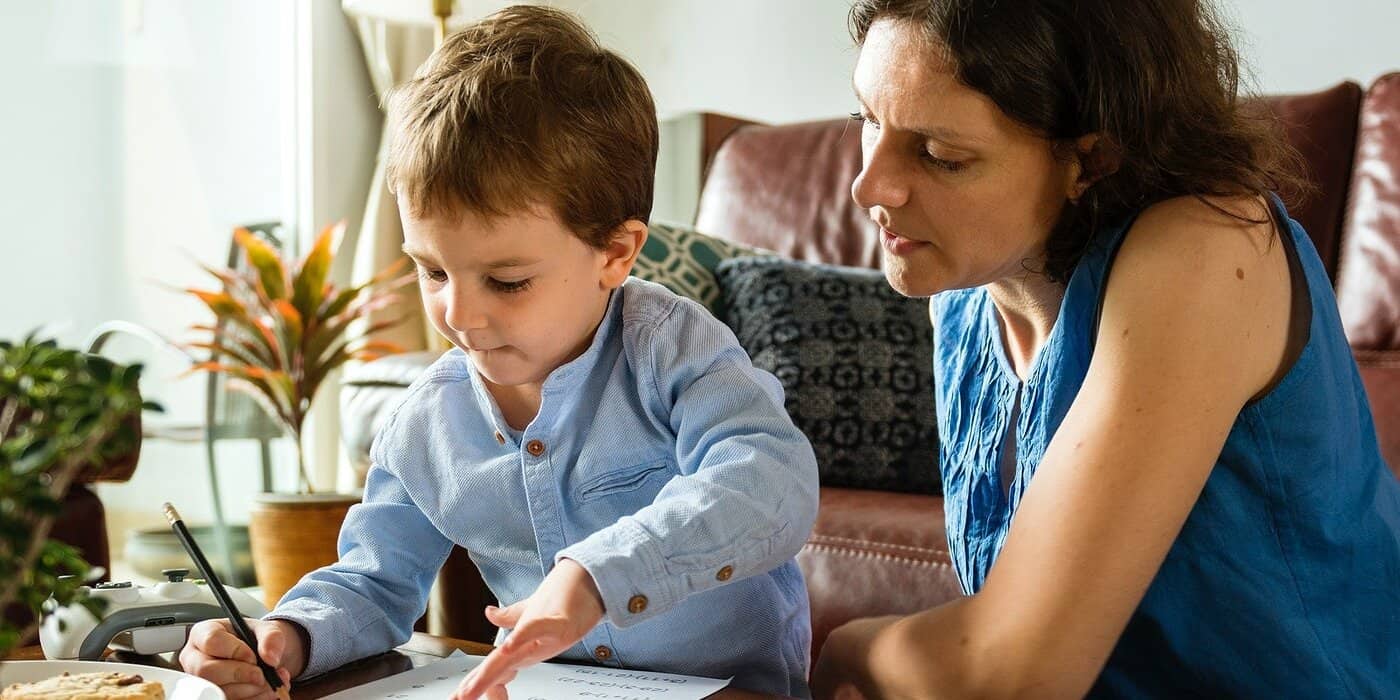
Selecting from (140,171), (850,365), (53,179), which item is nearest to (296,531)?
(850,365)

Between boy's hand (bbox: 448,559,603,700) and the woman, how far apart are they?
0.80ft

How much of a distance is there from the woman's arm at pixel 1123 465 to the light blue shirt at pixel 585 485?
14 centimetres

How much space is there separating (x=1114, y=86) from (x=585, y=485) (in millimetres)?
464

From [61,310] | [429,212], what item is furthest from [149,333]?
[429,212]

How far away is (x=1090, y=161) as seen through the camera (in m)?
0.95

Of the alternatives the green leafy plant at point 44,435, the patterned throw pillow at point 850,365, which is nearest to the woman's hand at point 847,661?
the green leafy plant at point 44,435

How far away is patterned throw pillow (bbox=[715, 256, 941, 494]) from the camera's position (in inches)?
80.9

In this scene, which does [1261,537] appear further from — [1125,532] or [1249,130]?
[1249,130]

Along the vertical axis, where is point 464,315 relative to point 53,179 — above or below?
above

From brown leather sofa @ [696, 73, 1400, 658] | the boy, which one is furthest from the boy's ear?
brown leather sofa @ [696, 73, 1400, 658]

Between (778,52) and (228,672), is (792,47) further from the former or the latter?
(228,672)

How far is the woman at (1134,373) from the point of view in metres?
0.83

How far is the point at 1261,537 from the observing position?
91 cm

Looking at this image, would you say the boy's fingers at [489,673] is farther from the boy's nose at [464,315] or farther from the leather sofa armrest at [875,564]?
the leather sofa armrest at [875,564]
